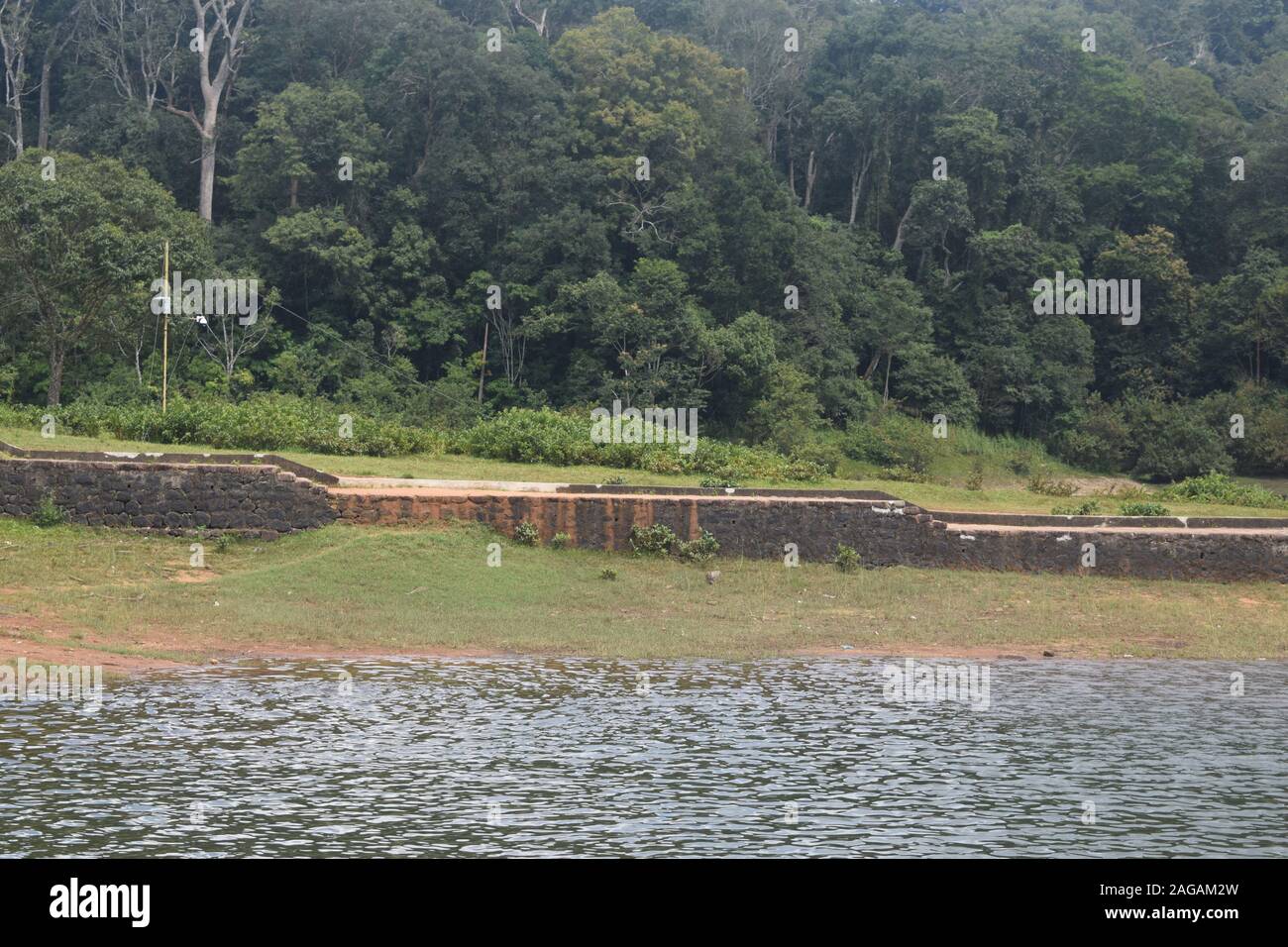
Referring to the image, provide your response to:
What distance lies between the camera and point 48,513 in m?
19.8

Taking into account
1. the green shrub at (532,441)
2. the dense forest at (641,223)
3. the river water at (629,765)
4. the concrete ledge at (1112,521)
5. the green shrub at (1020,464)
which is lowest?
the river water at (629,765)

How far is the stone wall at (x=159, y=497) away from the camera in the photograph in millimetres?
20047

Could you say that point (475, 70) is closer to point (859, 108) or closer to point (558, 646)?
point (859, 108)

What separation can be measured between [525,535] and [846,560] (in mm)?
4384

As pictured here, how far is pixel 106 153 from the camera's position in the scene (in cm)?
4628

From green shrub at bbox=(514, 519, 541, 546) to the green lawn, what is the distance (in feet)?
8.92

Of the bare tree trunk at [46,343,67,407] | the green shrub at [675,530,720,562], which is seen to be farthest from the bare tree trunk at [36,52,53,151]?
the green shrub at [675,530,720,562]

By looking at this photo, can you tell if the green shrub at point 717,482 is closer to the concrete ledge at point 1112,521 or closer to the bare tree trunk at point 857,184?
the concrete ledge at point 1112,521

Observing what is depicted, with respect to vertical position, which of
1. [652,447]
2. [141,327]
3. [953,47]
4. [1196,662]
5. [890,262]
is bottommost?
[1196,662]

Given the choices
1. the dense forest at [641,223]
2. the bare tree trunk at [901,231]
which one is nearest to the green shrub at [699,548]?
the dense forest at [641,223]

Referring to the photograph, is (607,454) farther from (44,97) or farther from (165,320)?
(44,97)

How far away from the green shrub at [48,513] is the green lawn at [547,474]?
7.02ft
